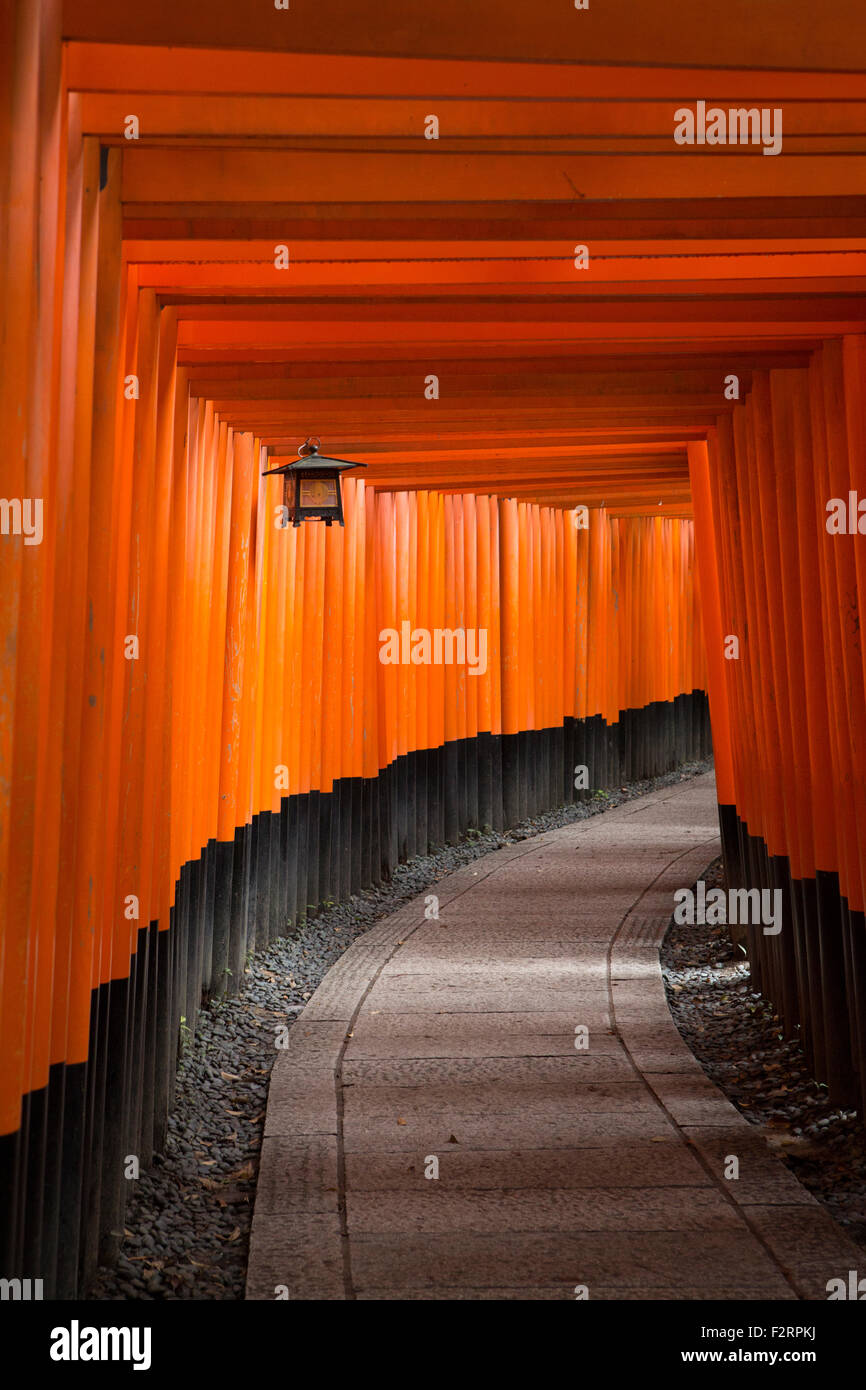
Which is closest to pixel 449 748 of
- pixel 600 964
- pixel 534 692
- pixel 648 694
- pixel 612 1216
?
pixel 534 692

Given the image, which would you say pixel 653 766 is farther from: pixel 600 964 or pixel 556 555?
pixel 600 964

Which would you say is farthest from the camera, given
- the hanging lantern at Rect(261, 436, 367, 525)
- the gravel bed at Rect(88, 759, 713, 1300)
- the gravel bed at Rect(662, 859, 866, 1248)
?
the hanging lantern at Rect(261, 436, 367, 525)

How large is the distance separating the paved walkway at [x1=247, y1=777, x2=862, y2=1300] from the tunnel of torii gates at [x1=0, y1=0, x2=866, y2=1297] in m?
0.65

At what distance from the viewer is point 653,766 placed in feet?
61.0

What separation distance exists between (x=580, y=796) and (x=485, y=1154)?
10949mm

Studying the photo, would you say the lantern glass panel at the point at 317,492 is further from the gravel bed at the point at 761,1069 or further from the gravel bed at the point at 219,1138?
the gravel bed at the point at 761,1069

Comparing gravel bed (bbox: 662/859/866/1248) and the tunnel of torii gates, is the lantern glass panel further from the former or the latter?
gravel bed (bbox: 662/859/866/1248)

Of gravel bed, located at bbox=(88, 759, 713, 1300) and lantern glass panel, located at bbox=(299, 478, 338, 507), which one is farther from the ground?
lantern glass panel, located at bbox=(299, 478, 338, 507)

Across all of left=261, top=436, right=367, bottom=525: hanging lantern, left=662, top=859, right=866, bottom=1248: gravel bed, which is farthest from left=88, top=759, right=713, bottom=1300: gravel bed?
left=261, top=436, right=367, bottom=525: hanging lantern

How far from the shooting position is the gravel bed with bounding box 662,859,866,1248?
5039mm

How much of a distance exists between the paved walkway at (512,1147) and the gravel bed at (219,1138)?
0.47 feet

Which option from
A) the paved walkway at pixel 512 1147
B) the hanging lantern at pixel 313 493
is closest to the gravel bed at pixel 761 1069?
the paved walkway at pixel 512 1147

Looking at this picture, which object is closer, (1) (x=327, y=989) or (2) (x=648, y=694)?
(1) (x=327, y=989)

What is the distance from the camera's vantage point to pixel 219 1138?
221 inches
